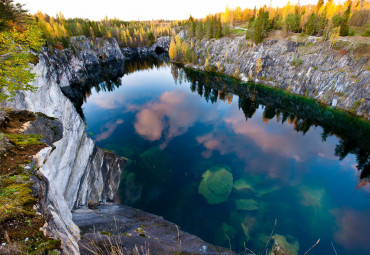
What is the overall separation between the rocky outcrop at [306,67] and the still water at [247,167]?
20.1 ft

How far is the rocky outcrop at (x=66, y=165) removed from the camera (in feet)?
23.7


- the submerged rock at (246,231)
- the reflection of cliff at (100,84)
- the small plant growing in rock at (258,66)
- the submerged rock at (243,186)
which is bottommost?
the submerged rock at (246,231)

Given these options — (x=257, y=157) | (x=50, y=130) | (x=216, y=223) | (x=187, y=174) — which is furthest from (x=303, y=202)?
(x=50, y=130)

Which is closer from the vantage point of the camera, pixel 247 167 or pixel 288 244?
pixel 288 244

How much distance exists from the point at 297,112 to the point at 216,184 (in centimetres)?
4040

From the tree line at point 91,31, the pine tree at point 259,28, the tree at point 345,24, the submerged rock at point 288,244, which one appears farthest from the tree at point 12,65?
the tree line at point 91,31

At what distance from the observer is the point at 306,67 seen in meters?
A: 63.1

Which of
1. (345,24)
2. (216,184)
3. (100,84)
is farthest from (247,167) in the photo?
(100,84)

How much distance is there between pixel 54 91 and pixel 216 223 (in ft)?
86.6

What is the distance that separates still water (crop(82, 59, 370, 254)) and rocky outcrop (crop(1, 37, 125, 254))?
200 inches

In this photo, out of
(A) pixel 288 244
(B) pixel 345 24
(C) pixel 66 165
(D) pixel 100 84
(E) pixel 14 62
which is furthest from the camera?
(D) pixel 100 84

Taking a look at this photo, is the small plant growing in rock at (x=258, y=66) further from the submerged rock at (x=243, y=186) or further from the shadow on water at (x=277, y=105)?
the submerged rock at (x=243, y=186)

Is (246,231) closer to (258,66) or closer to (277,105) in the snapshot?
(277,105)

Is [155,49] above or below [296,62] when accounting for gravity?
above
